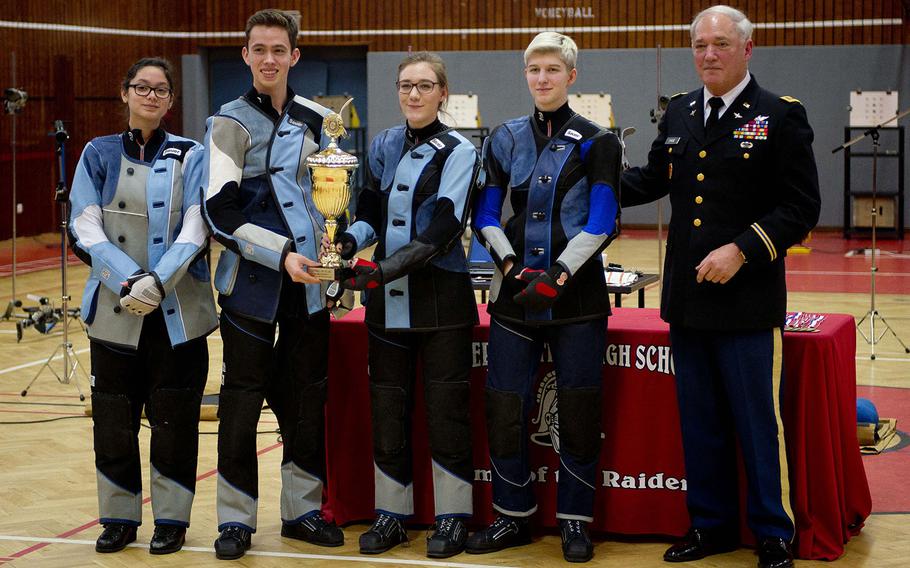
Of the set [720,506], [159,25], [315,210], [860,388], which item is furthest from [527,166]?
[159,25]

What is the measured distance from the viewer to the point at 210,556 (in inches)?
159

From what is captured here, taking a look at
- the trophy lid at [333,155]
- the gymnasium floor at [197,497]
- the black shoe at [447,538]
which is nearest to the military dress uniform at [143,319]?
the gymnasium floor at [197,497]

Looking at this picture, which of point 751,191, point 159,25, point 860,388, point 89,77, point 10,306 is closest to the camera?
point 751,191

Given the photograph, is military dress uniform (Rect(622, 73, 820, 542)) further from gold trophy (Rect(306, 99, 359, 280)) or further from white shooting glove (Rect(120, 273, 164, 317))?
white shooting glove (Rect(120, 273, 164, 317))

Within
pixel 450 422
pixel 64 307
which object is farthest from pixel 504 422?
pixel 64 307

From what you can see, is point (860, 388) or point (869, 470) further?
point (860, 388)

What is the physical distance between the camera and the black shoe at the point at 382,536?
13.3 ft

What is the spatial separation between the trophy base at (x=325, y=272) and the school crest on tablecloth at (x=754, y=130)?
1356 millimetres

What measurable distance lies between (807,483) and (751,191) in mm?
1017

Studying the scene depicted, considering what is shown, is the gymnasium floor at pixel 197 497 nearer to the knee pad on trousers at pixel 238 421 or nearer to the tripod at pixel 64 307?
the tripod at pixel 64 307

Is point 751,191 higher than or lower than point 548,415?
higher

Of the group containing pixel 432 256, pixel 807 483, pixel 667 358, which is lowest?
pixel 807 483

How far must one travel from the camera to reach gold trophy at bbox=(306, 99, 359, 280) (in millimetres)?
3713

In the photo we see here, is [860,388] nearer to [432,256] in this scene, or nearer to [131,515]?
[432,256]
